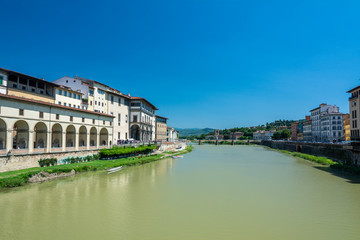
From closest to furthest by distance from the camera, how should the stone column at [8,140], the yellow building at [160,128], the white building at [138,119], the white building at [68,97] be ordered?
the stone column at [8,140] < the white building at [68,97] < the white building at [138,119] < the yellow building at [160,128]

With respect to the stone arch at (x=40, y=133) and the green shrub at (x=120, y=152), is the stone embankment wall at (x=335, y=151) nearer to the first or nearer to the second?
the green shrub at (x=120, y=152)

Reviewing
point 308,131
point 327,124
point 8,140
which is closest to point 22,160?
point 8,140

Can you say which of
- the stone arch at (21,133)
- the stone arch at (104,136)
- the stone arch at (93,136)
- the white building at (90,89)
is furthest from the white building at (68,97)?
the stone arch at (21,133)

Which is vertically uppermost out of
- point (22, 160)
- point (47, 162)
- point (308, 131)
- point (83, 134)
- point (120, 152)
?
point (308, 131)

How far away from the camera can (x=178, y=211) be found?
14.7m

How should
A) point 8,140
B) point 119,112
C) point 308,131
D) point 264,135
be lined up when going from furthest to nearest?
point 264,135 < point 308,131 < point 119,112 < point 8,140

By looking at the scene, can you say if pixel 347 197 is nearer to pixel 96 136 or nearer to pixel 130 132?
pixel 96 136

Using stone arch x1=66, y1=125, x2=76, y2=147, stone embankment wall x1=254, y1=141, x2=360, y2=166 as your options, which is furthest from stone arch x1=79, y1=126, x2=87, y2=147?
stone embankment wall x1=254, y1=141, x2=360, y2=166

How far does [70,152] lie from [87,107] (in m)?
14.4

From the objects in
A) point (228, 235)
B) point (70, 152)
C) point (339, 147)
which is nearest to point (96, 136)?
point (70, 152)

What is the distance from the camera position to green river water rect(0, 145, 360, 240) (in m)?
11.5

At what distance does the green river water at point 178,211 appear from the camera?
1155cm

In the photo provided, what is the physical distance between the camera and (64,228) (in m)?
11.8

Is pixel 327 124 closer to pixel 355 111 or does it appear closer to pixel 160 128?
pixel 355 111
